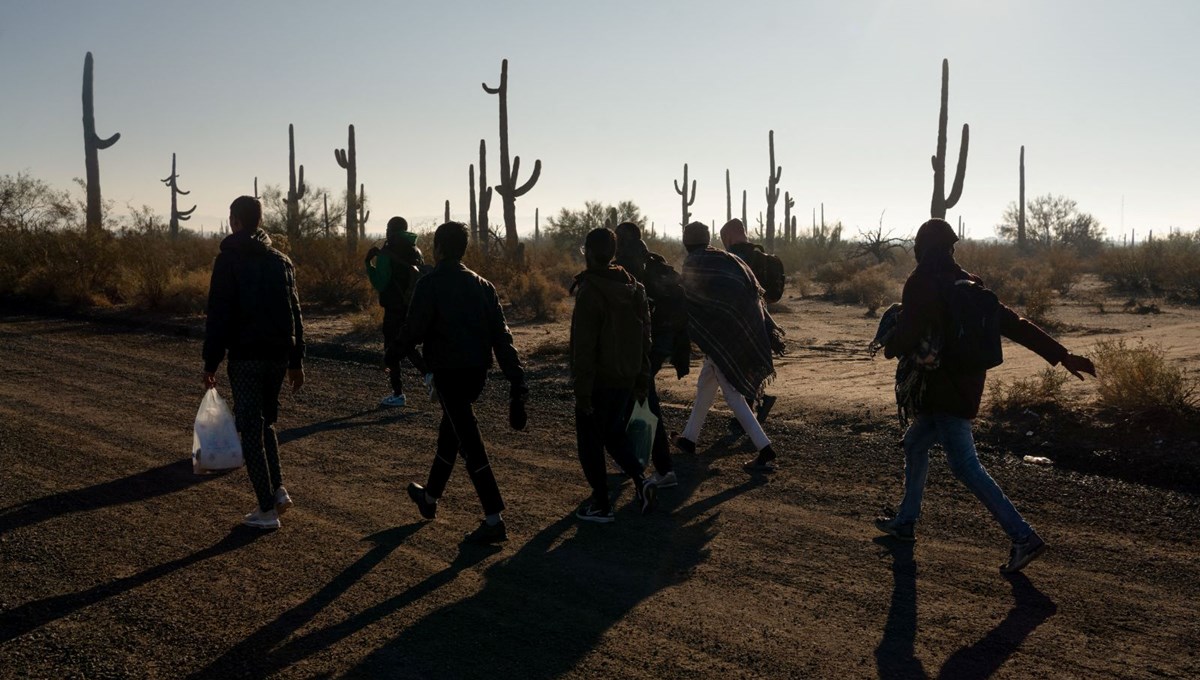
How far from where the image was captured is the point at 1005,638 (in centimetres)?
463

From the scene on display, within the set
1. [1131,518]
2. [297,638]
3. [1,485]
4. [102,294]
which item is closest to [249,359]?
[297,638]

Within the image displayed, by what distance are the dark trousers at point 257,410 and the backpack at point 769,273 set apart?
4.76 metres

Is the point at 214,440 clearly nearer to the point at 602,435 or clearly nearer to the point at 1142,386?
the point at 602,435

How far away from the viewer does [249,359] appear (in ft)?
19.8

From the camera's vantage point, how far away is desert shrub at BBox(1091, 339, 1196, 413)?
8.74 m

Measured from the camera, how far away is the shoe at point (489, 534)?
597 cm

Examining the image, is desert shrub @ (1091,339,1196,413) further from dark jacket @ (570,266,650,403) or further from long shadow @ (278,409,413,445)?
long shadow @ (278,409,413,445)

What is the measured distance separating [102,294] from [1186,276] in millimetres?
27605

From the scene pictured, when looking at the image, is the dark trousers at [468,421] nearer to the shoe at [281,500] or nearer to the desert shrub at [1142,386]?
the shoe at [281,500]

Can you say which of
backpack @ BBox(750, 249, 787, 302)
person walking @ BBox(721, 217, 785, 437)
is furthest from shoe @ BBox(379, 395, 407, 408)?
backpack @ BBox(750, 249, 787, 302)

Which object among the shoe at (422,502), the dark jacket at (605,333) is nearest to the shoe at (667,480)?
the dark jacket at (605,333)

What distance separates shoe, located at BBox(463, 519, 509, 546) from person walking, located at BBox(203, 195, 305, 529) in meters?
1.25

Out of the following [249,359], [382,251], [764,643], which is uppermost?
[382,251]

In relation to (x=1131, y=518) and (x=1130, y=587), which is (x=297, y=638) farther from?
(x=1131, y=518)
